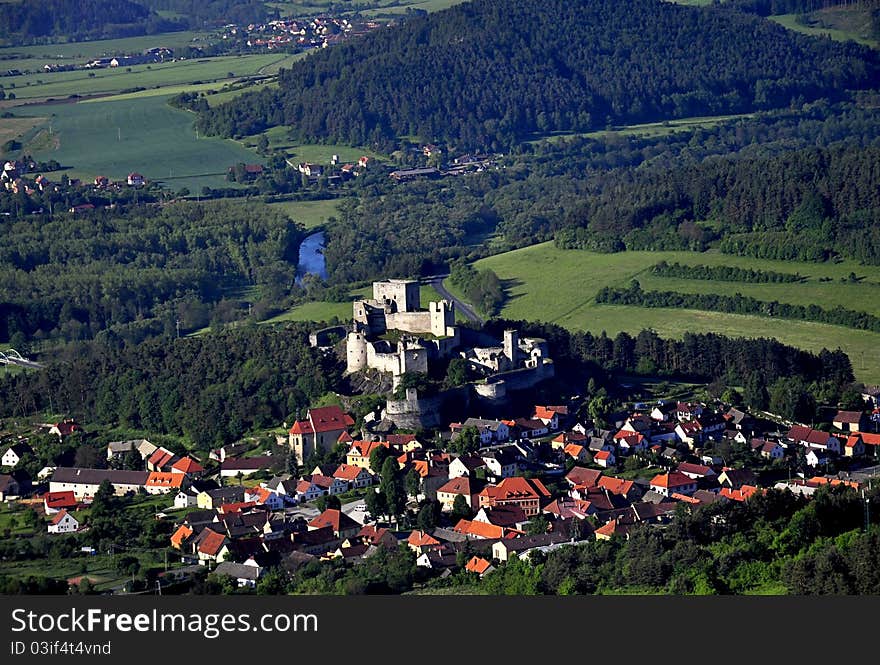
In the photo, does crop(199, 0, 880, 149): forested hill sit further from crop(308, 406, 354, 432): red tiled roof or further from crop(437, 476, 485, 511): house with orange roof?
crop(437, 476, 485, 511): house with orange roof

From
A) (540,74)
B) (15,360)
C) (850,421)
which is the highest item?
(850,421)

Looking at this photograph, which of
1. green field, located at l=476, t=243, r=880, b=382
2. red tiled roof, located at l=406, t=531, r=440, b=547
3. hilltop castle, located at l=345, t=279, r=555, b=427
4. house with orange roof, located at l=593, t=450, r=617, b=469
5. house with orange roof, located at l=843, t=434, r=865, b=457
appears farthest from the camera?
green field, located at l=476, t=243, r=880, b=382

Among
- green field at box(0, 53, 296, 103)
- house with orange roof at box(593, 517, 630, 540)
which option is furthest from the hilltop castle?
green field at box(0, 53, 296, 103)

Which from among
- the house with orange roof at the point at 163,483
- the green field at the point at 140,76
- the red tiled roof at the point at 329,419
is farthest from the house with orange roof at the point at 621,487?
the green field at the point at 140,76

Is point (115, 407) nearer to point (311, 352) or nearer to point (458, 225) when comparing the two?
point (311, 352)

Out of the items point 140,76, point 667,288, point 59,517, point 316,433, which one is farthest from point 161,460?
point 140,76

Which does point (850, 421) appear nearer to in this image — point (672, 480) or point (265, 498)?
point (672, 480)

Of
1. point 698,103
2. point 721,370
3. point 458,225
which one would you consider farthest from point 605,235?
point 698,103

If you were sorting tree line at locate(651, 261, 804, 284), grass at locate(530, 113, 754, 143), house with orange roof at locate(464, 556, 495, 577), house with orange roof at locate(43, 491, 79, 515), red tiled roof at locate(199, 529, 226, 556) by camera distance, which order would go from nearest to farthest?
1. house with orange roof at locate(464, 556, 495, 577)
2. red tiled roof at locate(199, 529, 226, 556)
3. house with orange roof at locate(43, 491, 79, 515)
4. tree line at locate(651, 261, 804, 284)
5. grass at locate(530, 113, 754, 143)
